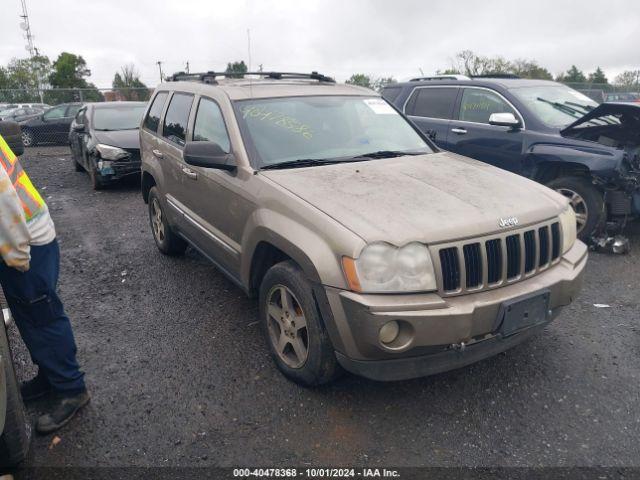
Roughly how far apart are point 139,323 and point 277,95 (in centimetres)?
209

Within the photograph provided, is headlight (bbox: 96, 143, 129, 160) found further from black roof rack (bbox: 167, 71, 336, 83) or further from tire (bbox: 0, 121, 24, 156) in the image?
tire (bbox: 0, 121, 24, 156)

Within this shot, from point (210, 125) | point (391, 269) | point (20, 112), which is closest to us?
point (391, 269)

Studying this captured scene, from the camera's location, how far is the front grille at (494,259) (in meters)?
2.49

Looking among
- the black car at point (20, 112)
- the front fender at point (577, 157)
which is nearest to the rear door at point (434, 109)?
the front fender at point (577, 157)

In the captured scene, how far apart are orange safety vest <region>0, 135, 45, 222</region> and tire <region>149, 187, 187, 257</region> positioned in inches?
92.1

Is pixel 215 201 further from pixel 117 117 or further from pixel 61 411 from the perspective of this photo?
pixel 117 117

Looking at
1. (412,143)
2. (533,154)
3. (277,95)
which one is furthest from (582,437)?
(533,154)

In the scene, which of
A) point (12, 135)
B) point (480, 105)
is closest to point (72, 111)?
point (480, 105)

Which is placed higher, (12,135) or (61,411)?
(12,135)

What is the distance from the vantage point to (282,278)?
2.85m

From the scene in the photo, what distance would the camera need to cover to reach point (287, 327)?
299cm

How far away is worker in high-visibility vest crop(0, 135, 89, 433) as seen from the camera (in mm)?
2318

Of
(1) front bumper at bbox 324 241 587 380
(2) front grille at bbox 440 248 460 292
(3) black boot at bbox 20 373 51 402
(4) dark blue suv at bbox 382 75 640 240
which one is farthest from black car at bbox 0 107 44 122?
A: (2) front grille at bbox 440 248 460 292

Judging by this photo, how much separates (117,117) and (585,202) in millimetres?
8052
